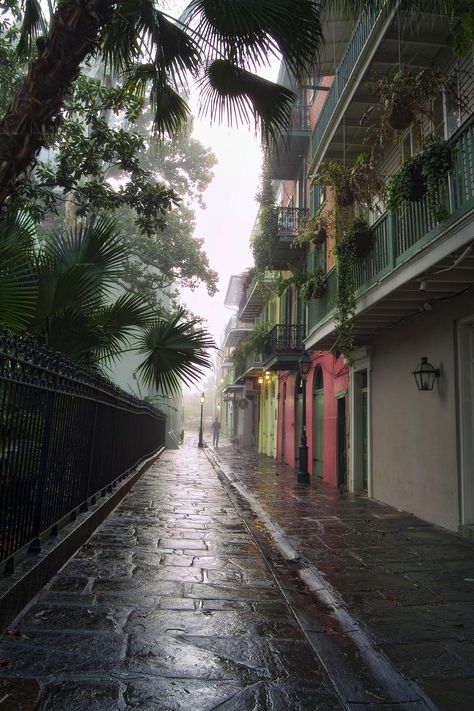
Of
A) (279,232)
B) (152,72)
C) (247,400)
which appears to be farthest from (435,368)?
(247,400)

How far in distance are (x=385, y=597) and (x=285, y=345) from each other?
13074mm

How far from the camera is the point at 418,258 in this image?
255 inches

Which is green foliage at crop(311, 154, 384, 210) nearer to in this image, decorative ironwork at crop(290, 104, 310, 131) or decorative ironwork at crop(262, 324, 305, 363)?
decorative ironwork at crop(262, 324, 305, 363)

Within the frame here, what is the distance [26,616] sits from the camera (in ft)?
11.6

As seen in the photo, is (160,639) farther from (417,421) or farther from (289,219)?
(289,219)

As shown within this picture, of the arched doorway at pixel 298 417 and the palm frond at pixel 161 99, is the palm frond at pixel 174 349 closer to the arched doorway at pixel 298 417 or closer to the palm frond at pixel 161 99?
the palm frond at pixel 161 99

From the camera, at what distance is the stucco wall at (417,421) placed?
731 cm

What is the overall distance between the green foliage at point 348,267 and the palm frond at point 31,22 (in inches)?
209

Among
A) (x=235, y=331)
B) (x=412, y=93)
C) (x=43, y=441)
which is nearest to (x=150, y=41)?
(x=412, y=93)

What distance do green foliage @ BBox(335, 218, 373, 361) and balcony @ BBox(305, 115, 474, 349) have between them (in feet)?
0.41

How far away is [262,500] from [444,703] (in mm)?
6958

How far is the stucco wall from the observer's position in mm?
7309

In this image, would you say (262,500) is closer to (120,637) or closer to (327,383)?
(327,383)

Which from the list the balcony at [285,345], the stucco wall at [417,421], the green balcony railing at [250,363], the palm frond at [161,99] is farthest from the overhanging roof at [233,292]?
the palm frond at [161,99]
